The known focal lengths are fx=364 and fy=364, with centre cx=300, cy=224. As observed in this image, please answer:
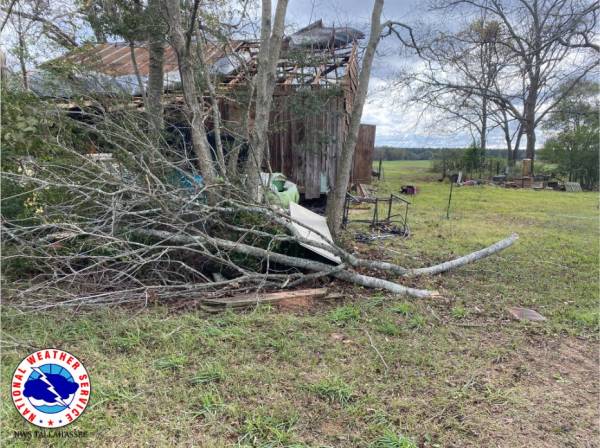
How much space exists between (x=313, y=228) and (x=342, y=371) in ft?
7.59

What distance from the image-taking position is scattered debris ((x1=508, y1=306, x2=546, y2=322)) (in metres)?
3.32

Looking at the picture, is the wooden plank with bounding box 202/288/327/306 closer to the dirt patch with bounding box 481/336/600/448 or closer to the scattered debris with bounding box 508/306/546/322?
the dirt patch with bounding box 481/336/600/448

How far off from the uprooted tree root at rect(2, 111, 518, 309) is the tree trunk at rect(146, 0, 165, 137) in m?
1.17

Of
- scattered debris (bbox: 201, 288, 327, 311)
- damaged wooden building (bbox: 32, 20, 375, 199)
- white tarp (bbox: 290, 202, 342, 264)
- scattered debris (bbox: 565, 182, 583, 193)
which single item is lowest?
scattered debris (bbox: 201, 288, 327, 311)

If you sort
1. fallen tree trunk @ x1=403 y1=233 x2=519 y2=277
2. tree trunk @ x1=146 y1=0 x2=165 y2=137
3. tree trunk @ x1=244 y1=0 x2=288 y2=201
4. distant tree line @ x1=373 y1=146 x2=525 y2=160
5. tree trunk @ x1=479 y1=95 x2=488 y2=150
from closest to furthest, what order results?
fallen tree trunk @ x1=403 y1=233 x2=519 y2=277
tree trunk @ x1=244 y1=0 x2=288 y2=201
tree trunk @ x1=146 y1=0 x2=165 y2=137
distant tree line @ x1=373 y1=146 x2=525 y2=160
tree trunk @ x1=479 y1=95 x2=488 y2=150

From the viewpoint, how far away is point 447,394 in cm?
225

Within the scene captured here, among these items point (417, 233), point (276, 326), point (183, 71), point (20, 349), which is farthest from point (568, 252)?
point (20, 349)

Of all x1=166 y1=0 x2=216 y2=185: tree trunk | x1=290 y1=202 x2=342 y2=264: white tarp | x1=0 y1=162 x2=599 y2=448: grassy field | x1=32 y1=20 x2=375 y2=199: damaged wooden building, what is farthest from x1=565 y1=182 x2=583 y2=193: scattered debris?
x1=166 y1=0 x2=216 y2=185: tree trunk

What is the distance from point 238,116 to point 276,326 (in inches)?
201

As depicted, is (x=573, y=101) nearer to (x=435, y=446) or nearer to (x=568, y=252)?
(x=568, y=252)

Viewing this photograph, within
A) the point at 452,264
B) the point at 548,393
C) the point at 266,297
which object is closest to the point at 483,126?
the point at 452,264

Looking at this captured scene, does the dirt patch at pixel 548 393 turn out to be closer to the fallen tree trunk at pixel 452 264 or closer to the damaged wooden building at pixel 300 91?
the fallen tree trunk at pixel 452 264

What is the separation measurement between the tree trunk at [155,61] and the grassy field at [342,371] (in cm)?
304

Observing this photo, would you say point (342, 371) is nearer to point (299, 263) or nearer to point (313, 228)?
point (299, 263)
